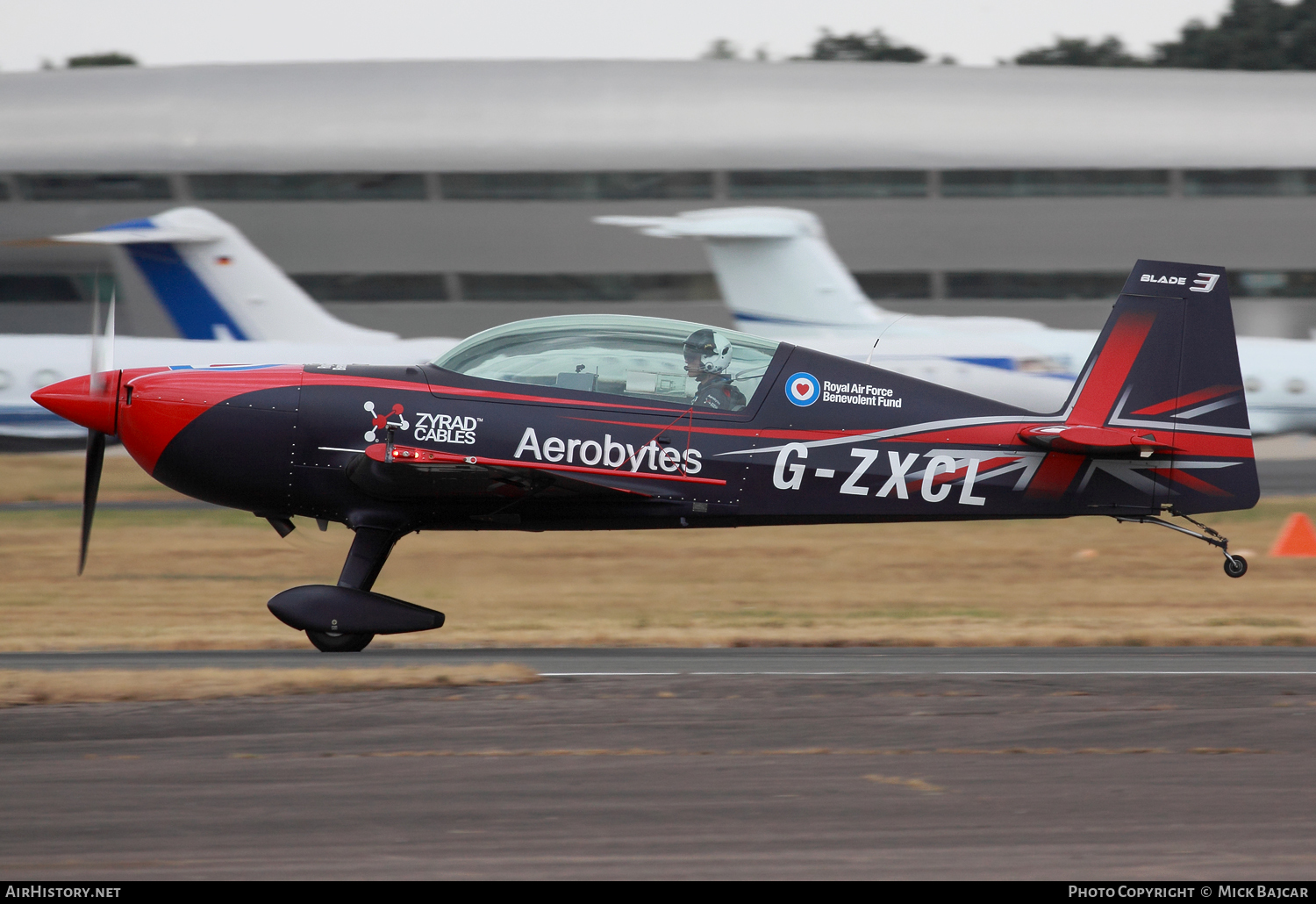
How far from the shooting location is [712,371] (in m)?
10.2

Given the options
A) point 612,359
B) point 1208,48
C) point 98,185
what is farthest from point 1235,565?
point 1208,48

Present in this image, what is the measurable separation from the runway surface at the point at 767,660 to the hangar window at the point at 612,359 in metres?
1.93

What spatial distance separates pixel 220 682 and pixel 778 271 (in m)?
20.5

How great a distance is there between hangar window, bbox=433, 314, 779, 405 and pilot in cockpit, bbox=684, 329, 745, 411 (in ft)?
0.09

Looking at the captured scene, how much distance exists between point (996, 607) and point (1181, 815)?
8.91 m

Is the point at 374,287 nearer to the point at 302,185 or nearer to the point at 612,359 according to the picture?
the point at 302,185

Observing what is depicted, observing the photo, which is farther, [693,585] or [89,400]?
[693,585]

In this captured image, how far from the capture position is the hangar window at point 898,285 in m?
41.3

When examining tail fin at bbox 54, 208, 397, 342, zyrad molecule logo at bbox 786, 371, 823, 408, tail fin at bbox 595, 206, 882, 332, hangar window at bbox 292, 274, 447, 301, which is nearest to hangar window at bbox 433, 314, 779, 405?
zyrad molecule logo at bbox 786, 371, 823, 408

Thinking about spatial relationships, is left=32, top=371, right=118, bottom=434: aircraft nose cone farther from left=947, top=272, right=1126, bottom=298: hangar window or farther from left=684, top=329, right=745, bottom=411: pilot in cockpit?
left=947, top=272, right=1126, bottom=298: hangar window

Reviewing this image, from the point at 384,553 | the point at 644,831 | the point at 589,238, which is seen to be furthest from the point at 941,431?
the point at 589,238

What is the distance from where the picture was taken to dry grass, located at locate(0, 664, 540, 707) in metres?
8.73

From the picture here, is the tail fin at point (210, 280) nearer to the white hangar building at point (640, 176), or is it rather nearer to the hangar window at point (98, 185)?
the hangar window at point (98, 185)
